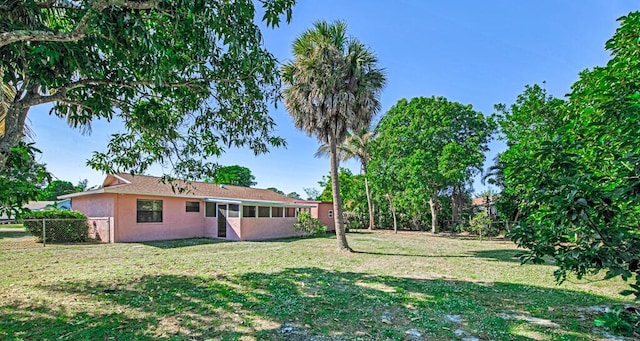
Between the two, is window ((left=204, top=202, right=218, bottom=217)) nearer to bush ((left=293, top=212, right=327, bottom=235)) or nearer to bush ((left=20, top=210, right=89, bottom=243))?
bush ((left=293, top=212, right=327, bottom=235))

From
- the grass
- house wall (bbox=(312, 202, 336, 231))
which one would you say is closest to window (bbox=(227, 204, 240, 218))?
the grass

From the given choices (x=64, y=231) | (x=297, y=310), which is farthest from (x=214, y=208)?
(x=297, y=310)

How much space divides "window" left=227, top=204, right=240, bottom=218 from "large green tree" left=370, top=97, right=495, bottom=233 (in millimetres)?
9300

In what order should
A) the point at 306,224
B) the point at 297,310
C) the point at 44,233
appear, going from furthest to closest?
the point at 306,224 → the point at 44,233 → the point at 297,310

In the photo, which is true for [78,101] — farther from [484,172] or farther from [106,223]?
[484,172]

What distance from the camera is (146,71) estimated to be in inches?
168

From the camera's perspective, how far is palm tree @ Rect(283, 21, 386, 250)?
11.5 metres

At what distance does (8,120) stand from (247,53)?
10.8ft

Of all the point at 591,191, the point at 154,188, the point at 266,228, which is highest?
the point at 154,188

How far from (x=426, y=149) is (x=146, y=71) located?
60.0ft

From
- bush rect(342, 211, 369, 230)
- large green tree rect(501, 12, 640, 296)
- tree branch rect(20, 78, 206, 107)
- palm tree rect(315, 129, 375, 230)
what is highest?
palm tree rect(315, 129, 375, 230)

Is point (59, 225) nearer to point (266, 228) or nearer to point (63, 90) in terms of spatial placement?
point (266, 228)

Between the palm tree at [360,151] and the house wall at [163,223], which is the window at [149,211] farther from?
the palm tree at [360,151]

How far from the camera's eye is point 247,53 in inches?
160
